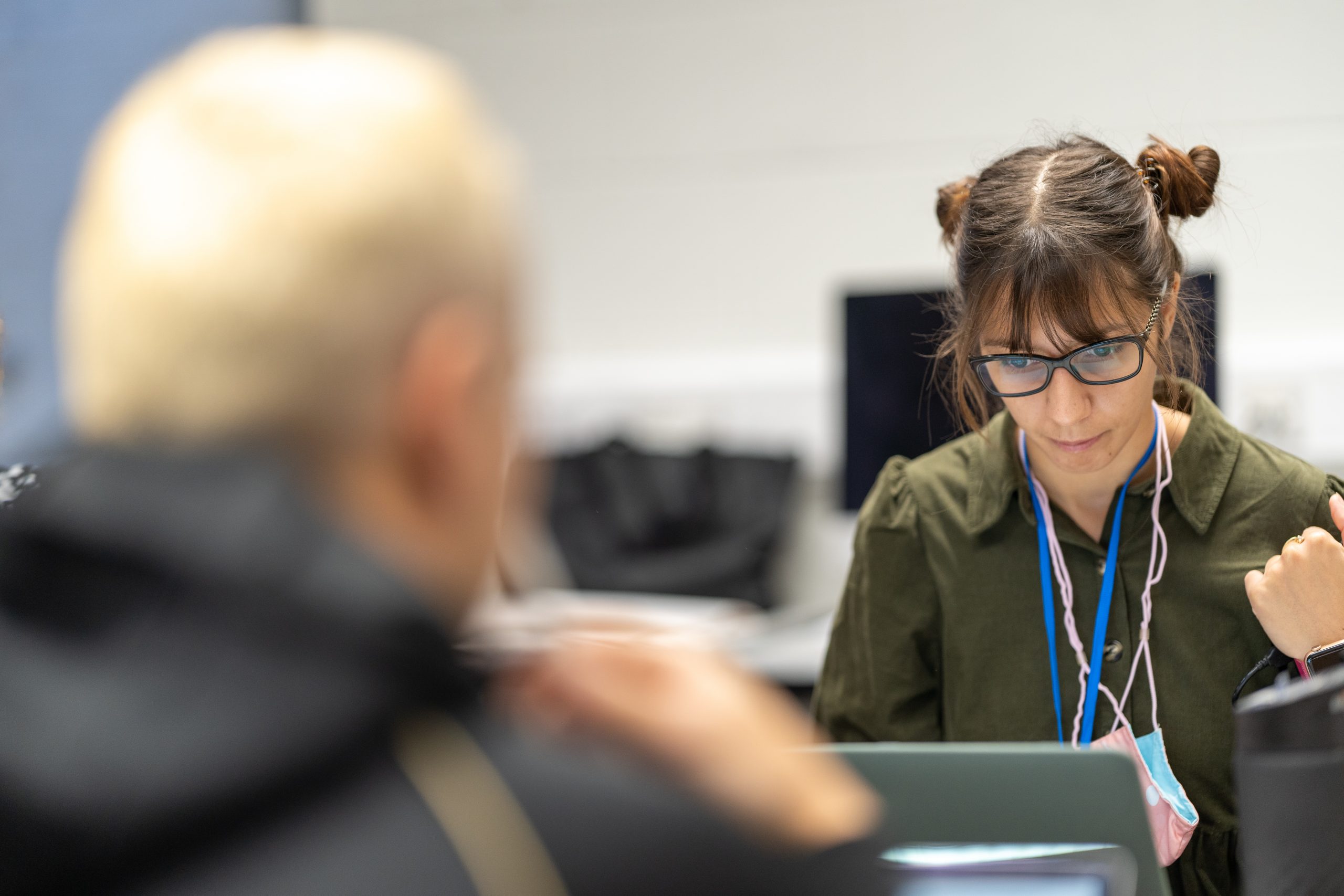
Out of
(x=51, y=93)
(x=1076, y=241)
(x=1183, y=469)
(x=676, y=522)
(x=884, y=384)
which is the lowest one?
(x=676, y=522)

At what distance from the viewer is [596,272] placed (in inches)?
120

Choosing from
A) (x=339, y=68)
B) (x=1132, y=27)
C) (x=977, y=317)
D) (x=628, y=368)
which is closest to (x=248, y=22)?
(x=628, y=368)

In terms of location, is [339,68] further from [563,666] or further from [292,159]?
[563,666]

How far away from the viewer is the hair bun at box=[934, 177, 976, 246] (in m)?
1.30

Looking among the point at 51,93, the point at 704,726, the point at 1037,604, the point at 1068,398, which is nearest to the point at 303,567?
the point at 704,726

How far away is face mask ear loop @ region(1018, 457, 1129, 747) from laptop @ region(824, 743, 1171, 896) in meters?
0.32

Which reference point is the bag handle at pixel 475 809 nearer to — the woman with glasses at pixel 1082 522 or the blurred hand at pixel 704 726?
the blurred hand at pixel 704 726

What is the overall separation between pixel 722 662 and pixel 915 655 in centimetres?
78

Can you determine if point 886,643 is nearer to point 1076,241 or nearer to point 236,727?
point 1076,241

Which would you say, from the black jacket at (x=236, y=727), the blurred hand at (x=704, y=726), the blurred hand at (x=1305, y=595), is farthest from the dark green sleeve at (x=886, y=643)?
the black jacket at (x=236, y=727)

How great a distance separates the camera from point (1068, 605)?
129 centimetres

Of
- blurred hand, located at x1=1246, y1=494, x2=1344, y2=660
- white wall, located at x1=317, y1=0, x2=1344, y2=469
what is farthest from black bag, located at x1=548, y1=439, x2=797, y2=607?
blurred hand, located at x1=1246, y1=494, x2=1344, y2=660

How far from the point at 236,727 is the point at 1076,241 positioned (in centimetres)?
95

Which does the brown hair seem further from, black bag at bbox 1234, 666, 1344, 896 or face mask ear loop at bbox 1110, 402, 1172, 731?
black bag at bbox 1234, 666, 1344, 896
